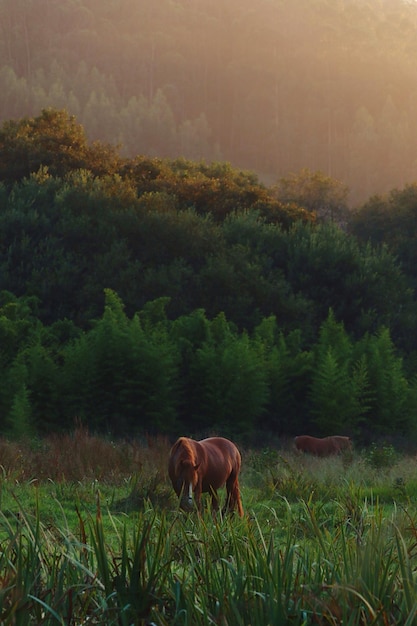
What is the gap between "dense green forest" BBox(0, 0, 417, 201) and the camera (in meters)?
124

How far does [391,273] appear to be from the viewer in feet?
→ 122

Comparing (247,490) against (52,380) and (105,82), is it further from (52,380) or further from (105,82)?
(105,82)

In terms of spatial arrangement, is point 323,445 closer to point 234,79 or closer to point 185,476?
point 185,476

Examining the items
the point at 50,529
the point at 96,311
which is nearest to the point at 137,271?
the point at 96,311

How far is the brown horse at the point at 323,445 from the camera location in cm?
2172

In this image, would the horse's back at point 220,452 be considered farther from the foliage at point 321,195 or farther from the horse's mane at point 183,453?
the foliage at point 321,195

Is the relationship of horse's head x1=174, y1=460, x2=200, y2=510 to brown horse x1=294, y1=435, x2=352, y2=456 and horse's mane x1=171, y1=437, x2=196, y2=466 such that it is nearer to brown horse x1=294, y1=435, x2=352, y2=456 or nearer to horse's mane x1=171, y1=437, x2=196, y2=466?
horse's mane x1=171, y1=437, x2=196, y2=466

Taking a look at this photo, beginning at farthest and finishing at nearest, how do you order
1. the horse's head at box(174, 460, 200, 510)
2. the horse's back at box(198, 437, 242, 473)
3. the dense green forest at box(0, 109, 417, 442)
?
1. the dense green forest at box(0, 109, 417, 442)
2. the horse's back at box(198, 437, 242, 473)
3. the horse's head at box(174, 460, 200, 510)

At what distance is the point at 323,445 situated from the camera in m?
21.8

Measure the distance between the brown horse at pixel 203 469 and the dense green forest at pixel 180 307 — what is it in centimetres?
1067

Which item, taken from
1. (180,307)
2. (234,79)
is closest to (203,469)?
(180,307)

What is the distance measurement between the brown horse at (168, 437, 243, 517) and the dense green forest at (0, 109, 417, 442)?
10.7m

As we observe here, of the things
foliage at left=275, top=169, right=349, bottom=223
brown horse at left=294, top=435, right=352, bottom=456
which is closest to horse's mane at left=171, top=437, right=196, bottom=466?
brown horse at left=294, top=435, right=352, bottom=456

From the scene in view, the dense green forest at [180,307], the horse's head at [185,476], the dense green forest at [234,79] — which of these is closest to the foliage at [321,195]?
the dense green forest at [180,307]
